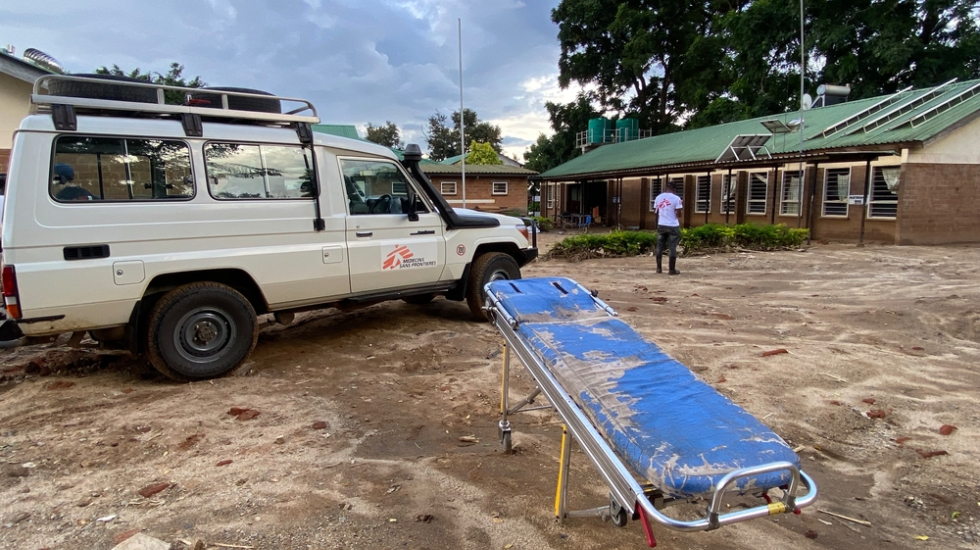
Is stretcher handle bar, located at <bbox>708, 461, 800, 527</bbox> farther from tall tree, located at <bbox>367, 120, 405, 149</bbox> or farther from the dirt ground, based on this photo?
tall tree, located at <bbox>367, 120, 405, 149</bbox>

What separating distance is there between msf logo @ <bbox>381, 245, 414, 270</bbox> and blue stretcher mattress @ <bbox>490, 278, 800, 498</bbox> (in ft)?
9.19

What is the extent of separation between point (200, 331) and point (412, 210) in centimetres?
248

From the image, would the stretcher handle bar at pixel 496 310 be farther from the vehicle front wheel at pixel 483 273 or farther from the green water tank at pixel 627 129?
the green water tank at pixel 627 129

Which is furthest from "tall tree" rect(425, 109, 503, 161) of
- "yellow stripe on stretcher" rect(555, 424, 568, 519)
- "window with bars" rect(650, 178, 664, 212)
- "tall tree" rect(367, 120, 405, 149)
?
"yellow stripe on stretcher" rect(555, 424, 568, 519)

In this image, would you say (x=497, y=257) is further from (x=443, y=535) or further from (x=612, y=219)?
(x=612, y=219)

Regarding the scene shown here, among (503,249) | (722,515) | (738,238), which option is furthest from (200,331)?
(738,238)

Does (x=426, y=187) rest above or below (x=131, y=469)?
above

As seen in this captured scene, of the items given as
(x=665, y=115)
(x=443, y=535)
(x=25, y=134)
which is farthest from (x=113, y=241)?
(x=665, y=115)

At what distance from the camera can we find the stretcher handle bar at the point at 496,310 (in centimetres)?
341

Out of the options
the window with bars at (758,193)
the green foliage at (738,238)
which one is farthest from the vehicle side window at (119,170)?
the window with bars at (758,193)

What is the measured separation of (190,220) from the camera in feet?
16.5

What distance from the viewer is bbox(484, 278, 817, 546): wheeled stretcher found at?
205 cm

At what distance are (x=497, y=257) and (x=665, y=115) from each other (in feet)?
130

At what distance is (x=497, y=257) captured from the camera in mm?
7305
